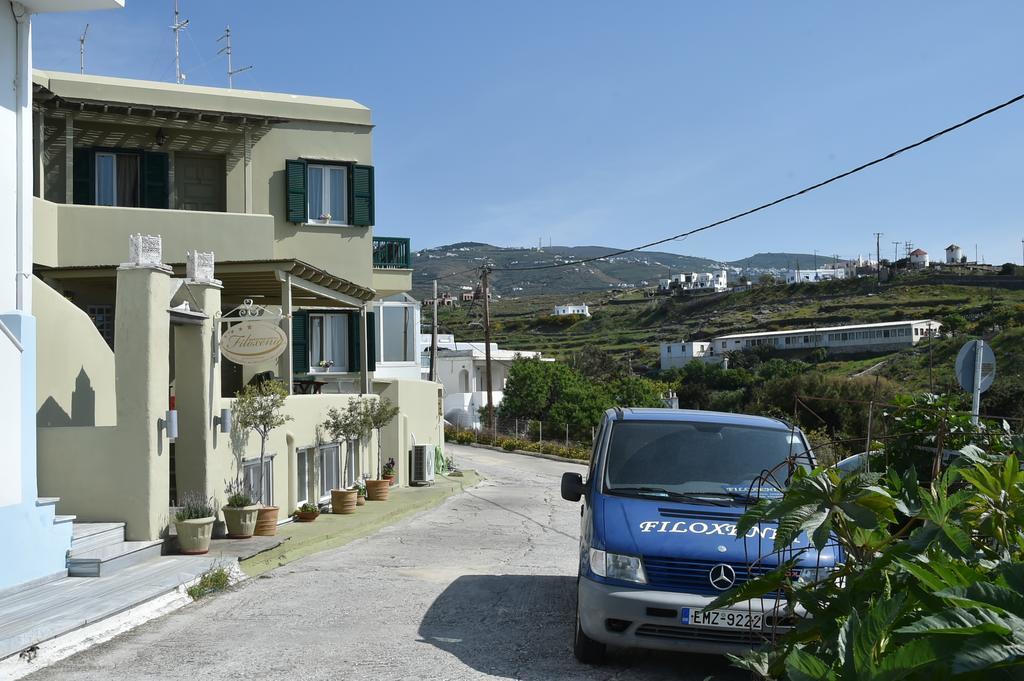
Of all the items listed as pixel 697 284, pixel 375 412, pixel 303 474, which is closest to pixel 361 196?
pixel 375 412

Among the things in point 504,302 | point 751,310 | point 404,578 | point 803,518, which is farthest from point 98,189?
point 504,302

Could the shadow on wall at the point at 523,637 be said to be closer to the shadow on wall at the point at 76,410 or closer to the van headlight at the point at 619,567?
the van headlight at the point at 619,567

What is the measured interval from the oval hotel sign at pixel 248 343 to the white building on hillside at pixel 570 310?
410 ft

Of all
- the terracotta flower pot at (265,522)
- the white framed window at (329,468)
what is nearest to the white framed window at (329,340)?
the white framed window at (329,468)

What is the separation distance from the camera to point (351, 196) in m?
25.2

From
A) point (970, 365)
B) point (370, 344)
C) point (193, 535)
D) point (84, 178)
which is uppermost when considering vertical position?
point (84, 178)

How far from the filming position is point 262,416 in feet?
51.3

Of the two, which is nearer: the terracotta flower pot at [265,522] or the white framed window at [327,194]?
the terracotta flower pot at [265,522]

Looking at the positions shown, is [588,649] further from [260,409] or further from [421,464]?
[421,464]

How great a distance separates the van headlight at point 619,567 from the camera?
24.6 feet

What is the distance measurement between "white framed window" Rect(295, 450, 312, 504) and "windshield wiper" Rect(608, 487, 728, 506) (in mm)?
11565

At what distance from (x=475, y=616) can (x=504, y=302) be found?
16613 cm

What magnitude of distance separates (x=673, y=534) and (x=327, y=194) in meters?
19.1

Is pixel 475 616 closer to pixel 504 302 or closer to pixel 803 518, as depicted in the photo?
pixel 803 518
